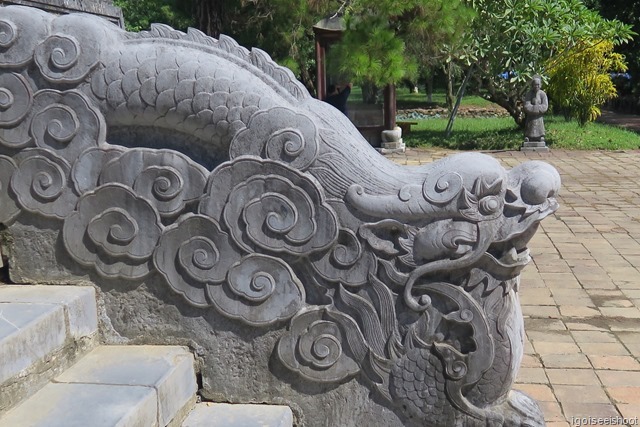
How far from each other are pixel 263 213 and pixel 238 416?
2.00ft

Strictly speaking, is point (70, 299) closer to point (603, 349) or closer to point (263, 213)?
point (263, 213)

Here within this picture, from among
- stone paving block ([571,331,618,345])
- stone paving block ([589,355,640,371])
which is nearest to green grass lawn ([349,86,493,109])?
stone paving block ([571,331,618,345])

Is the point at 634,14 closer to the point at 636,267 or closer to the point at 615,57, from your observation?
the point at 615,57

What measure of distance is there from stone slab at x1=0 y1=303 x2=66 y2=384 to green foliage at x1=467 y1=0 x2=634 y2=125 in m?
11.6

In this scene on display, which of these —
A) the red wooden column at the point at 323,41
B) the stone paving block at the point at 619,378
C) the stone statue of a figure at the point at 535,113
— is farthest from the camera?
the stone statue of a figure at the point at 535,113

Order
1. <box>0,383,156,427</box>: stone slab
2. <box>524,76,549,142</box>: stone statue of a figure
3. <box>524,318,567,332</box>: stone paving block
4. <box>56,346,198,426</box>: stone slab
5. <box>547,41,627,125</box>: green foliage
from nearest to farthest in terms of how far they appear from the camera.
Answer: <box>0,383,156,427</box>: stone slab
<box>56,346,198,426</box>: stone slab
<box>524,318,567,332</box>: stone paving block
<box>524,76,549,142</box>: stone statue of a figure
<box>547,41,627,125</box>: green foliage

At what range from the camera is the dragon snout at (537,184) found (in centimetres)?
193

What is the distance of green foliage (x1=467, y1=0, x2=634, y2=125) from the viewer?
12.6 m

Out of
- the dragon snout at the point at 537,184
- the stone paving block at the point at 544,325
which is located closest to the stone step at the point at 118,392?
the dragon snout at the point at 537,184

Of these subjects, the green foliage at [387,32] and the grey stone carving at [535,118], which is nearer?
the green foliage at [387,32]

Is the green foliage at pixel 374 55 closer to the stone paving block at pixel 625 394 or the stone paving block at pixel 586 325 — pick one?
the stone paving block at pixel 586 325

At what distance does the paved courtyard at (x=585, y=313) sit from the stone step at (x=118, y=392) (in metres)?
1.48

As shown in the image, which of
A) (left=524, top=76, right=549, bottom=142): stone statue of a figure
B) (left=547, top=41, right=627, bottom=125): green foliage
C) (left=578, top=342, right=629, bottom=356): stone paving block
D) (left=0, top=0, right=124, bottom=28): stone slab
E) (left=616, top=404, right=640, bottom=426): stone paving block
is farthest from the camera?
(left=547, top=41, right=627, bottom=125): green foliage

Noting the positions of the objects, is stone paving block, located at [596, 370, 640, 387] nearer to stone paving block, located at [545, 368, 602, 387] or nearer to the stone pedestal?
stone paving block, located at [545, 368, 602, 387]
